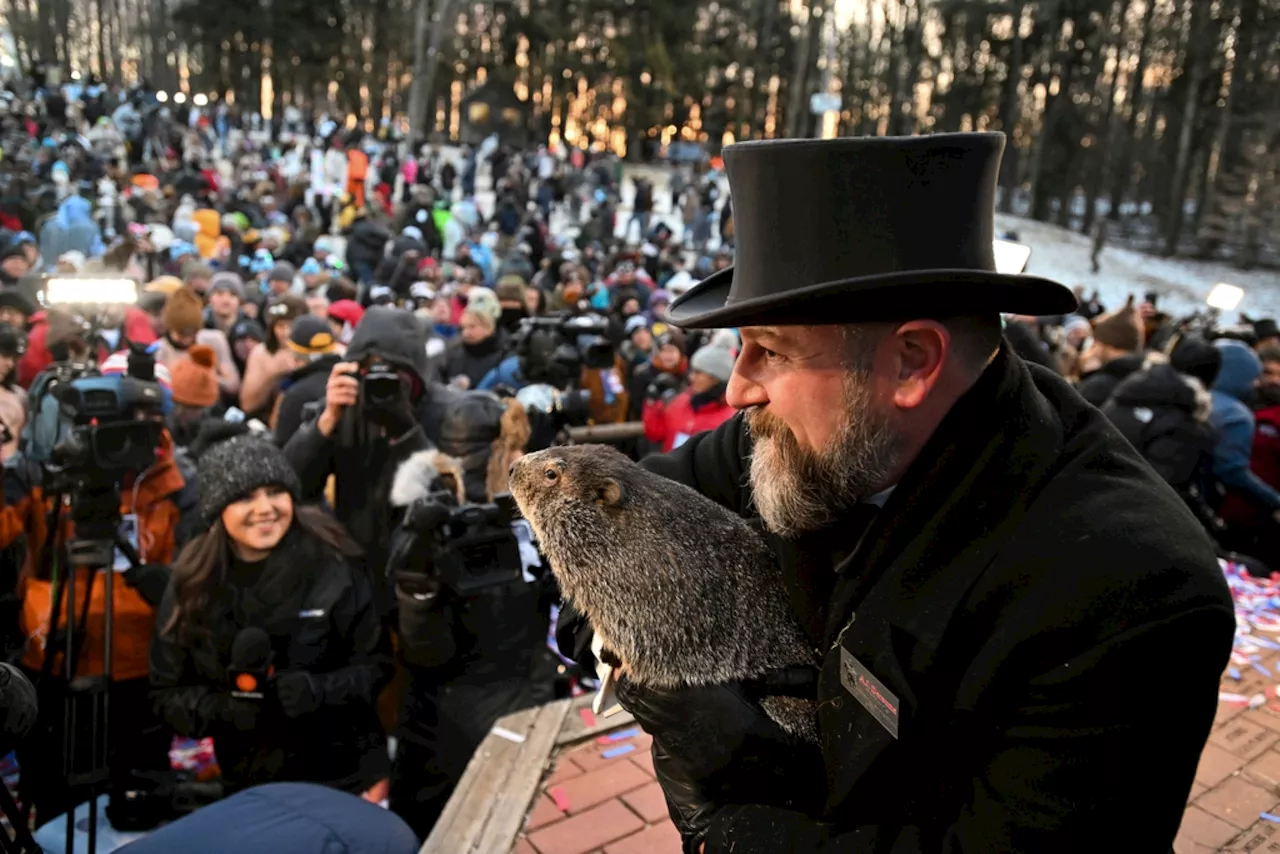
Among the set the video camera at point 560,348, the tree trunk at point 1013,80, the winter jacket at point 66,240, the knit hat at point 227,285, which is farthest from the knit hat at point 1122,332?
the tree trunk at point 1013,80

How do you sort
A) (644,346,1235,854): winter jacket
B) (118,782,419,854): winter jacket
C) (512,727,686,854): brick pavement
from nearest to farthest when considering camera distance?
1. (644,346,1235,854): winter jacket
2. (118,782,419,854): winter jacket
3. (512,727,686,854): brick pavement

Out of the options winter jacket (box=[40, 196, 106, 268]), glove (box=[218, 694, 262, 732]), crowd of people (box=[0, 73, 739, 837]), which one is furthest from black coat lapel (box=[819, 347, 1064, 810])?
winter jacket (box=[40, 196, 106, 268])

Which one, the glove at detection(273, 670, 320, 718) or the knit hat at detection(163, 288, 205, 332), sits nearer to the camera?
the glove at detection(273, 670, 320, 718)

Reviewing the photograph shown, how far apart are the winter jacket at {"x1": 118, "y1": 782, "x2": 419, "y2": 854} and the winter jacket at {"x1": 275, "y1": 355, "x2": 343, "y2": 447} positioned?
306 centimetres

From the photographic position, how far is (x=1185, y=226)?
128 ft

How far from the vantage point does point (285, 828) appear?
2.17 meters

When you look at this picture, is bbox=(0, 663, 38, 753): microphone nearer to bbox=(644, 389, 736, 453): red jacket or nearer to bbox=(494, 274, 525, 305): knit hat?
bbox=(644, 389, 736, 453): red jacket

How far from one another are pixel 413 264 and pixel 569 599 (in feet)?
40.1

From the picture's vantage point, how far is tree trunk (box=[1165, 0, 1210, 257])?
32688mm

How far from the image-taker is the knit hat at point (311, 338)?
6.15 metres

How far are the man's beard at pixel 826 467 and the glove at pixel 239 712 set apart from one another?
8.15 feet

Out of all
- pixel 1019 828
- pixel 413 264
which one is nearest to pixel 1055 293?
pixel 1019 828

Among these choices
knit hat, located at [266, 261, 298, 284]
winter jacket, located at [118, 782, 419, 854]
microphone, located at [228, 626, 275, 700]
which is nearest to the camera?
winter jacket, located at [118, 782, 419, 854]

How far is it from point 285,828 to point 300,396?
357cm
